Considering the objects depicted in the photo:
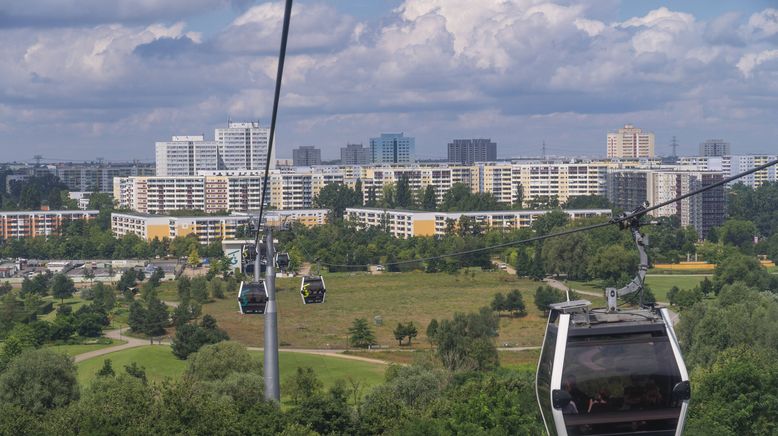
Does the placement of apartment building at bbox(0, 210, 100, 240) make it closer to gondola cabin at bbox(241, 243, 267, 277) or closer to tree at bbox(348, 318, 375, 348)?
tree at bbox(348, 318, 375, 348)

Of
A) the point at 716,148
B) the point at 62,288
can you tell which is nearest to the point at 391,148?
the point at 716,148

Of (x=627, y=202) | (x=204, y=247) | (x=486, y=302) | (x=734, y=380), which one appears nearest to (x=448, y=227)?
(x=204, y=247)

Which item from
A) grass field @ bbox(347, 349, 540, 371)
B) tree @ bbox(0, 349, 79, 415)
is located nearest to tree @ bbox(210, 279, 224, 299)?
grass field @ bbox(347, 349, 540, 371)

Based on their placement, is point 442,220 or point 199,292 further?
point 442,220

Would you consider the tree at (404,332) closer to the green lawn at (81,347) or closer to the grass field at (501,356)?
the grass field at (501,356)

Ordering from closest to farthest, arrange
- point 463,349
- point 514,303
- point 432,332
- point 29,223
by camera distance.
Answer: point 463,349 < point 432,332 < point 514,303 < point 29,223

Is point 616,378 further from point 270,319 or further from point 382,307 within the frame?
point 382,307

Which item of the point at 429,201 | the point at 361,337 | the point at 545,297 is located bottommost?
the point at 361,337
